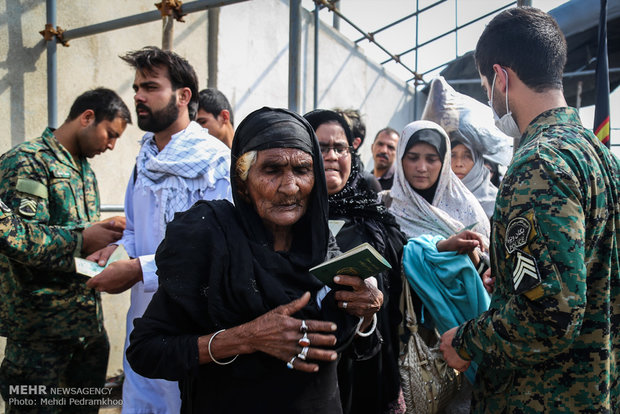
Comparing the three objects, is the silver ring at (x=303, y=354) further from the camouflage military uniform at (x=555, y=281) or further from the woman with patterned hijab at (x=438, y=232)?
the woman with patterned hijab at (x=438, y=232)

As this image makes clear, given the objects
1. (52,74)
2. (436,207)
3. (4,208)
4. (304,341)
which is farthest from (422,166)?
(52,74)

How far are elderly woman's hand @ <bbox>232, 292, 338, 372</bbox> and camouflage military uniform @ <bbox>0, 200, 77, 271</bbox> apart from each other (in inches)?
64.8

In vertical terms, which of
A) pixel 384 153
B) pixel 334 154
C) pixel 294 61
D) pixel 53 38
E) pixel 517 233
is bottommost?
→ pixel 517 233

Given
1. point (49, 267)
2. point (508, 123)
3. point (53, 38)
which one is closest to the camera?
point (508, 123)

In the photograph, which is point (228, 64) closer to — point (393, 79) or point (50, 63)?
point (50, 63)

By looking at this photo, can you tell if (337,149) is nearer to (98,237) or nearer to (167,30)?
(98,237)

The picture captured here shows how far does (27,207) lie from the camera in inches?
103

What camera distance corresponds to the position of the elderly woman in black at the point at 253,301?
1.39 meters

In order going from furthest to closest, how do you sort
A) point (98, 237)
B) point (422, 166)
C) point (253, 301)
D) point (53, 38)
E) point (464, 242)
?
point (53, 38) → point (422, 166) → point (98, 237) → point (464, 242) → point (253, 301)

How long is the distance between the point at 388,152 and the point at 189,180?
9.35 feet

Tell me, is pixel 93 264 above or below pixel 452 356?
above

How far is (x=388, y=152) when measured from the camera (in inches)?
190

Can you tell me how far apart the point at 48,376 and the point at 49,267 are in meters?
0.71

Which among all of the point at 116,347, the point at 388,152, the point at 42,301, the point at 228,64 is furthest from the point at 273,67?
the point at 42,301
